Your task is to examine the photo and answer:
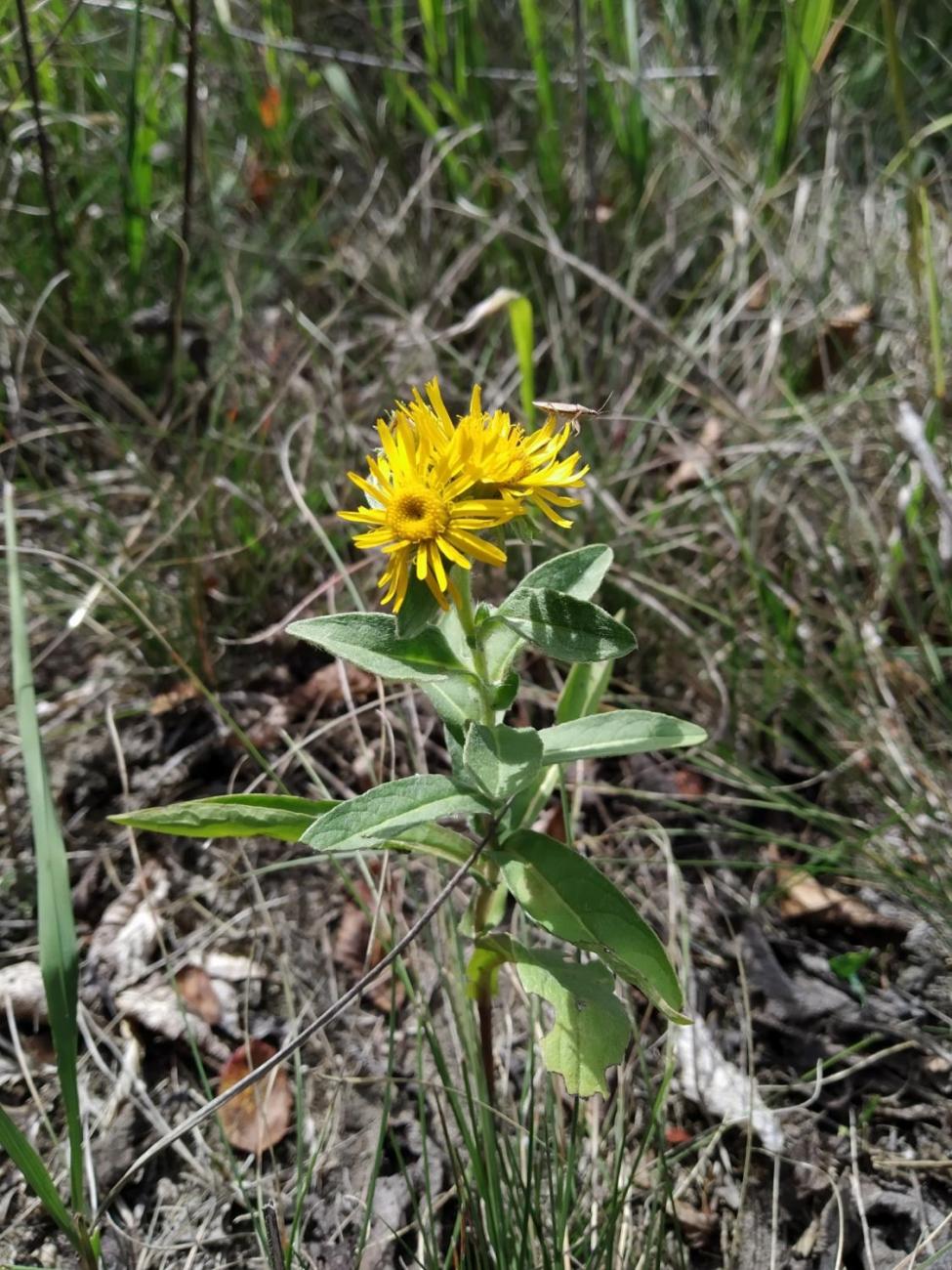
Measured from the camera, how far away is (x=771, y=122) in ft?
8.16

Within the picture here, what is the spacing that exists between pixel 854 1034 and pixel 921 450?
0.94 meters

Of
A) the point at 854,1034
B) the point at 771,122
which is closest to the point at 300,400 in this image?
the point at 771,122

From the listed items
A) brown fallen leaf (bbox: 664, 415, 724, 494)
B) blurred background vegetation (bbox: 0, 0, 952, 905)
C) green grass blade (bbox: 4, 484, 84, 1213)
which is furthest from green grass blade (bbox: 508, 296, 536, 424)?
green grass blade (bbox: 4, 484, 84, 1213)

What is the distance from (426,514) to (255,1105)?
89cm

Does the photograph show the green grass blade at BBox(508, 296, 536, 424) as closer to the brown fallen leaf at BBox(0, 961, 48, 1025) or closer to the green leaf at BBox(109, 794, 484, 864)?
the green leaf at BBox(109, 794, 484, 864)

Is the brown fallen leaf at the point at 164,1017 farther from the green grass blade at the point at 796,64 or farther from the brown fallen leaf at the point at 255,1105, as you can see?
the green grass blade at the point at 796,64

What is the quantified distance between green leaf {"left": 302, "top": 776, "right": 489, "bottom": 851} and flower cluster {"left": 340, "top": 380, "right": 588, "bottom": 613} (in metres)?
0.19

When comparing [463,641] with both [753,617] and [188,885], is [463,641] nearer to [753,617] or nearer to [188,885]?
[188,885]

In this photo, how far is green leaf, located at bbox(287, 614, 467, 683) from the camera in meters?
0.99

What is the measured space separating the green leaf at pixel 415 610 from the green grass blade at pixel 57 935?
477 mm

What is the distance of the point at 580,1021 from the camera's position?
0.99 metres

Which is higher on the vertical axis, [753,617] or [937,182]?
[937,182]

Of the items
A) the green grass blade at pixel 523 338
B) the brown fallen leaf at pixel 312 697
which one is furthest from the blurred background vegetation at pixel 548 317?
the brown fallen leaf at pixel 312 697

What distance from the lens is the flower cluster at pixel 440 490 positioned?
91 cm
